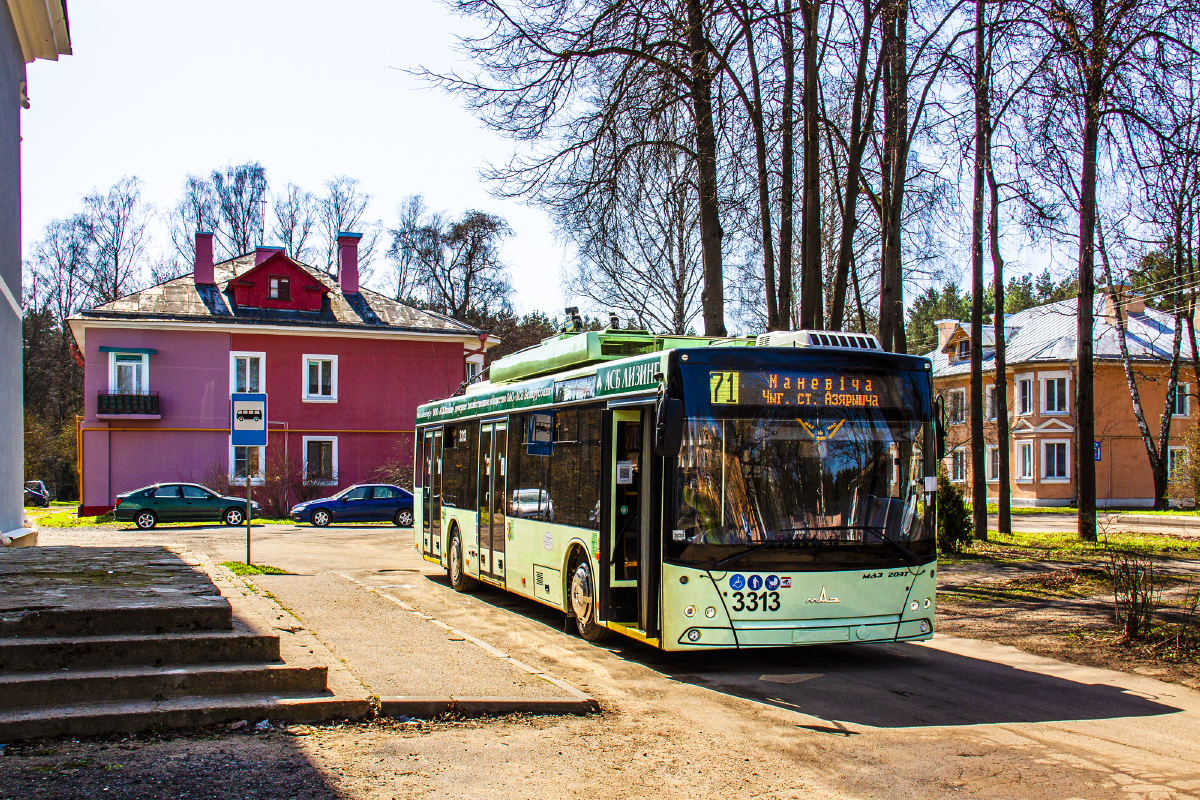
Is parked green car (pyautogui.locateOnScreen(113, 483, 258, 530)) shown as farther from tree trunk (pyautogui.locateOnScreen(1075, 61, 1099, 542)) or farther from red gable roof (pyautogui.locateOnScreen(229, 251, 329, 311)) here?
tree trunk (pyautogui.locateOnScreen(1075, 61, 1099, 542))

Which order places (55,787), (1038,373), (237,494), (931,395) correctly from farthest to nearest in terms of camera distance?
(1038,373), (237,494), (931,395), (55,787)

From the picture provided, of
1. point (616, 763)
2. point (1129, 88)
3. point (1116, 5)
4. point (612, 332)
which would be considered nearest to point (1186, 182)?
point (1129, 88)

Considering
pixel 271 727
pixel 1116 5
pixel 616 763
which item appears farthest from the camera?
pixel 1116 5

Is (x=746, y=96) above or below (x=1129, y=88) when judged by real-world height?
above

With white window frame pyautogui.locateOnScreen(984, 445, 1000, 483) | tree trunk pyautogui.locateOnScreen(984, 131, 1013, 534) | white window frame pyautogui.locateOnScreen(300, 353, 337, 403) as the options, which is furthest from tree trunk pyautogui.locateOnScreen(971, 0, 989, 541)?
white window frame pyautogui.locateOnScreen(984, 445, 1000, 483)

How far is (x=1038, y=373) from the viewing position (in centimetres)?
5256

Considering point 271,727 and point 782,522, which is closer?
point 271,727

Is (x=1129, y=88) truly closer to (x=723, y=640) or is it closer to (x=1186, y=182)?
(x=1186, y=182)

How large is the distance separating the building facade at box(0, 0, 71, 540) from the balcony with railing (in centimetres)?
2132

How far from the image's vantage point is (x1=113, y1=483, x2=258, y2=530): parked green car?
30.5 metres

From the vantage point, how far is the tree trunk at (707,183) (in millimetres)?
17219

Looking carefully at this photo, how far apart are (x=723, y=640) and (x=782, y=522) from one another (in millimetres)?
1153

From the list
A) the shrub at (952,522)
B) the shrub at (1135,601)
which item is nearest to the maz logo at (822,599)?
the shrub at (1135,601)

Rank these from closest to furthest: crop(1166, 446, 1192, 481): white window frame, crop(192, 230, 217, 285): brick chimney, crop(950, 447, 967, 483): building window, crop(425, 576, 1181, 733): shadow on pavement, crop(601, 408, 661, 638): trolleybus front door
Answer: crop(425, 576, 1181, 733): shadow on pavement, crop(601, 408, 661, 638): trolleybus front door, crop(1166, 446, 1192, 481): white window frame, crop(192, 230, 217, 285): brick chimney, crop(950, 447, 967, 483): building window
